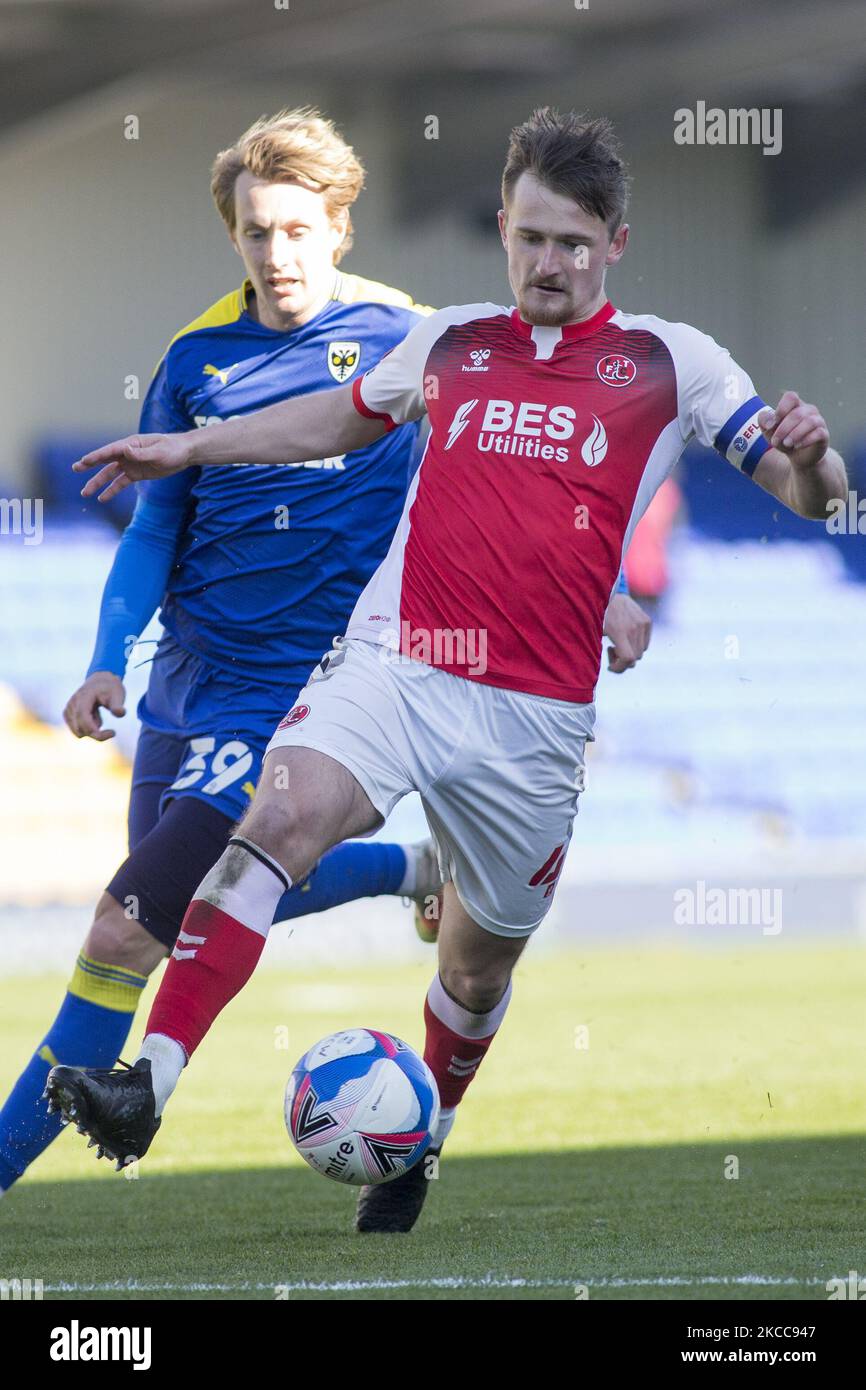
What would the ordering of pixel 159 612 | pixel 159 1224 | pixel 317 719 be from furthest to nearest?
pixel 159 612 < pixel 159 1224 < pixel 317 719

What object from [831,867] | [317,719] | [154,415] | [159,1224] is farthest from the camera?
[831,867]

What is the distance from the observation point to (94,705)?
421 centimetres

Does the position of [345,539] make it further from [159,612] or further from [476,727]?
[476,727]

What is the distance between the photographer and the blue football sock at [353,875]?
4.66 meters

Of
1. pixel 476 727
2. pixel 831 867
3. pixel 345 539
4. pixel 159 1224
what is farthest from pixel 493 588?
pixel 831 867

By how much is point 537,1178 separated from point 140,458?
8.04 ft

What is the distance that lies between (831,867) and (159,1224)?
10.1 m

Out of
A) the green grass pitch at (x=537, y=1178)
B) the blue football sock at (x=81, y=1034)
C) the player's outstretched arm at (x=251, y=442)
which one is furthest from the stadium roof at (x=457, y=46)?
the blue football sock at (x=81, y=1034)

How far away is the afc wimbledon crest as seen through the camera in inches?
180

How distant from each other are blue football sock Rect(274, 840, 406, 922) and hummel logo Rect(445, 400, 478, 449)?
1.35 m

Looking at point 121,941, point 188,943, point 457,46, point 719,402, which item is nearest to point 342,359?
point 719,402

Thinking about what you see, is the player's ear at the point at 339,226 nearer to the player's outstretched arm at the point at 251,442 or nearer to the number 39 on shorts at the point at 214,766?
the player's outstretched arm at the point at 251,442

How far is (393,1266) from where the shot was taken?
11.9ft

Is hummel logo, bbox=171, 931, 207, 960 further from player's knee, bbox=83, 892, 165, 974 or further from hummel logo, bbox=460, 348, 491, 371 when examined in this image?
hummel logo, bbox=460, 348, 491, 371
